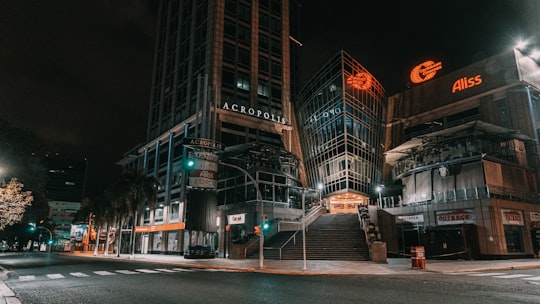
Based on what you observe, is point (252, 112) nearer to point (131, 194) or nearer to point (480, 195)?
point (131, 194)

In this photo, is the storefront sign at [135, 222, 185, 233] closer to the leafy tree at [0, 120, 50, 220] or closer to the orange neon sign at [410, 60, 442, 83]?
the leafy tree at [0, 120, 50, 220]

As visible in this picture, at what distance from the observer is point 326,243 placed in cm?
3011

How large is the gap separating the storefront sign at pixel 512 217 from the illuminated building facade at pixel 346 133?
21.1m

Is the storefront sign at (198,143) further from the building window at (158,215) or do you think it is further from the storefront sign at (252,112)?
the building window at (158,215)

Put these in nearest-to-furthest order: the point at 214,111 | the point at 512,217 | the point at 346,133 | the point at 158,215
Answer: the point at 512,217
the point at 346,133
the point at 214,111
the point at 158,215

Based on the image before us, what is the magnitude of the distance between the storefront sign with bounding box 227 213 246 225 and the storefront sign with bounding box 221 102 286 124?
19.0m

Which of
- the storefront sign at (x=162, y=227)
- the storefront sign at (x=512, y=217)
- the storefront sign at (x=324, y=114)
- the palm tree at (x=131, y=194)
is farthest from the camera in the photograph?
the storefront sign at (x=324, y=114)

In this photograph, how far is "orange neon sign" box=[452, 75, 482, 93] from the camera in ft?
149

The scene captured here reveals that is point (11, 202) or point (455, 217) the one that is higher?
point (11, 202)

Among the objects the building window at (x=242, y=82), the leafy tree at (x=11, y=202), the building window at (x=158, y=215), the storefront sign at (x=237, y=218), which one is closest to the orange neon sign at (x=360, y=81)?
the building window at (x=242, y=82)

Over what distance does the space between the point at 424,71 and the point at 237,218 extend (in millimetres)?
36472

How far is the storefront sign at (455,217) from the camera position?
29.9 m

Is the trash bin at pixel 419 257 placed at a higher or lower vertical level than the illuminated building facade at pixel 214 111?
lower

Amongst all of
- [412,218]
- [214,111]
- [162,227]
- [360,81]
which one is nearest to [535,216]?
[412,218]
